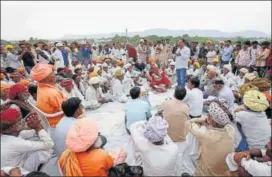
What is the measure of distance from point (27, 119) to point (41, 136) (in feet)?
0.87

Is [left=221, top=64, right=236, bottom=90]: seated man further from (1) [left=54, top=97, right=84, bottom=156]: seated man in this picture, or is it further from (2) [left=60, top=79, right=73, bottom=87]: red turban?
(1) [left=54, top=97, right=84, bottom=156]: seated man

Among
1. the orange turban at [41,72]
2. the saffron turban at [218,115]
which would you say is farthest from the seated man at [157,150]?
the orange turban at [41,72]

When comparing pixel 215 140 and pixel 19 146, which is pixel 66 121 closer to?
pixel 19 146

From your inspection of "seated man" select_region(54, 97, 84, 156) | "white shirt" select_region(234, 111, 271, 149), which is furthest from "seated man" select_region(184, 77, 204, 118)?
"seated man" select_region(54, 97, 84, 156)

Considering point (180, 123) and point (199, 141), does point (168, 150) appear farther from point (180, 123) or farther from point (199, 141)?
point (180, 123)

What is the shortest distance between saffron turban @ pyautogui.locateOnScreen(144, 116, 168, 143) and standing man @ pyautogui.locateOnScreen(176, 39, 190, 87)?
6.21 metres

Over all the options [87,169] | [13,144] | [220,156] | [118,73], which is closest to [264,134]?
[220,156]

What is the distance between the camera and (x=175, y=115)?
4270 mm

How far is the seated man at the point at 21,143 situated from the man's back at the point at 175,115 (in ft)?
6.06

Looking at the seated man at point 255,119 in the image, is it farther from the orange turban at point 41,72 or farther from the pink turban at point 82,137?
the orange turban at point 41,72

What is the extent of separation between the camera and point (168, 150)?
2756 millimetres

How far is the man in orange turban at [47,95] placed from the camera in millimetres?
3926

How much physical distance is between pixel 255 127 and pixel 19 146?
272cm

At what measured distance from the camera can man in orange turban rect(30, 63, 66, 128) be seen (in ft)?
12.9
